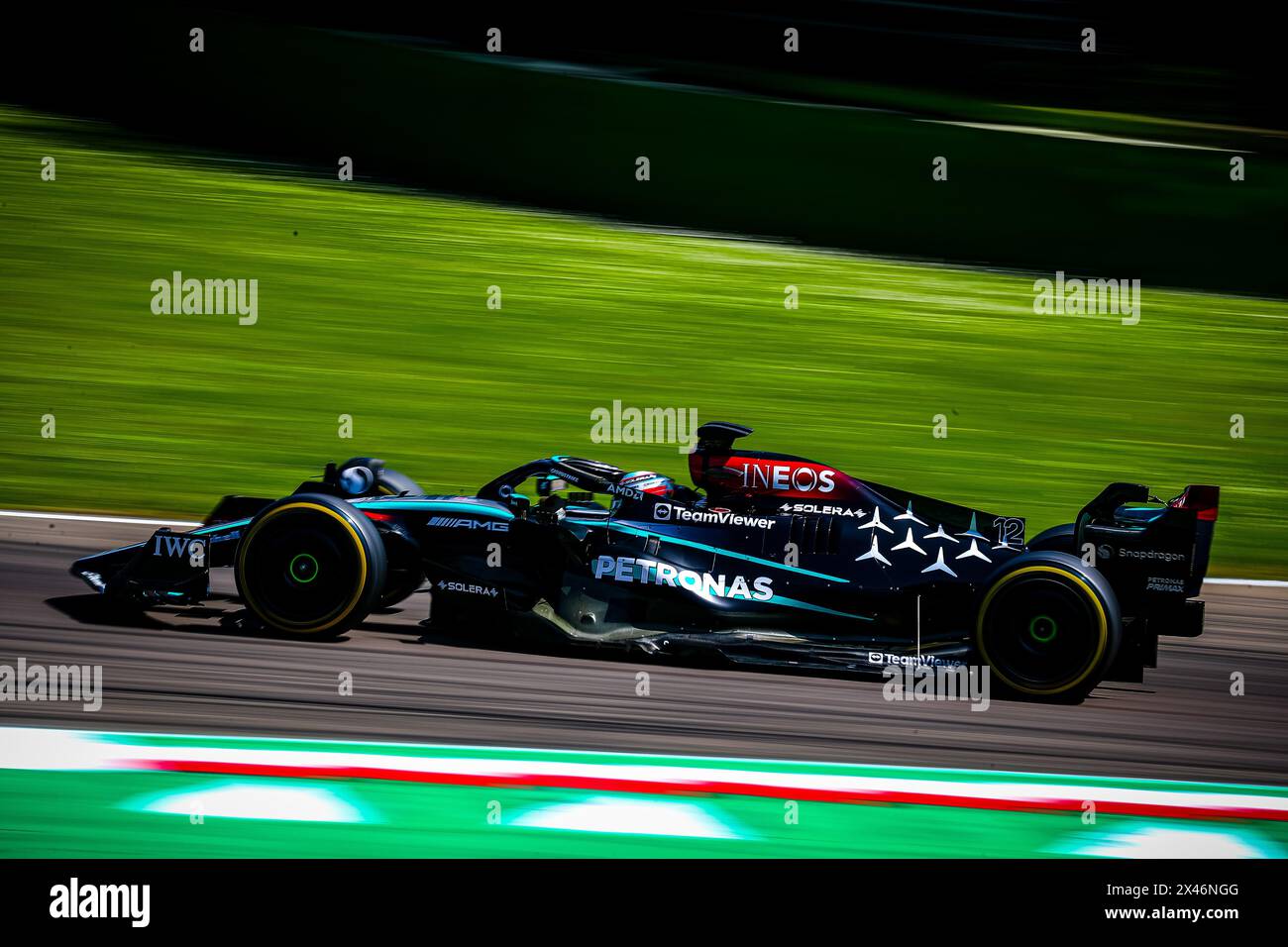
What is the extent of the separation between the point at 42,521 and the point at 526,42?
1190 centimetres

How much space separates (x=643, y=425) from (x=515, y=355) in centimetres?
202

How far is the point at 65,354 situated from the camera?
43.2 feet

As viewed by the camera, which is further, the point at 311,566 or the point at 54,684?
the point at 311,566

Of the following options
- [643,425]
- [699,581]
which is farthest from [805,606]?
Answer: [643,425]

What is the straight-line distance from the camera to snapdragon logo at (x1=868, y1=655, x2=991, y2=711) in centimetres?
635

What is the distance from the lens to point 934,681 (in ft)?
21.0

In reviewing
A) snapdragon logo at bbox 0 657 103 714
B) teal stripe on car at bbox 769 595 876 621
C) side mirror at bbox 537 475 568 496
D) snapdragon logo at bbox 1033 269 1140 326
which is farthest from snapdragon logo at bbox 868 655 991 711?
snapdragon logo at bbox 1033 269 1140 326

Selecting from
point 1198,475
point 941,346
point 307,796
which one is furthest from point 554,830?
point 941,346

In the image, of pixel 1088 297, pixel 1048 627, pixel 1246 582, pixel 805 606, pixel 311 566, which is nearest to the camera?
pixel 1048 627

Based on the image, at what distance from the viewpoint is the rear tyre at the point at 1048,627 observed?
6.09 m

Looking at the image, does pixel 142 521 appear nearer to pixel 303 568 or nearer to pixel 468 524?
pixel 303 568

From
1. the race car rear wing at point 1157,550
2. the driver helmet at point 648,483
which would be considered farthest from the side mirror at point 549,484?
the race car rear wing at point 1157,550

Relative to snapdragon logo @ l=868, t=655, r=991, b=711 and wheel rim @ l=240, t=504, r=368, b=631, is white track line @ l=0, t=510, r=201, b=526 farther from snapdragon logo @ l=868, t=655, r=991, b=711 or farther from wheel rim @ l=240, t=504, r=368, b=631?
snapdragon logo @ l=868, t=655, r=991, b=711

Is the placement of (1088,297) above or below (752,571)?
above
